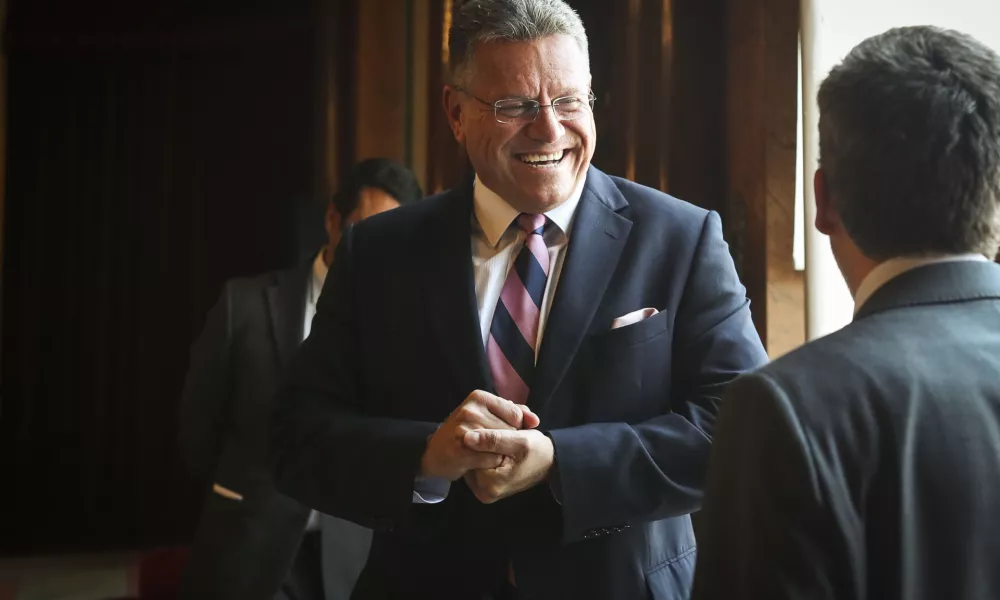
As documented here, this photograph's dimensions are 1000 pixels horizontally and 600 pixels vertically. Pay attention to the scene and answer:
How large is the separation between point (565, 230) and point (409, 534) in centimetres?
54

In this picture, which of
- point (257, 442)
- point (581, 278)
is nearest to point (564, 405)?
point (581, 278)

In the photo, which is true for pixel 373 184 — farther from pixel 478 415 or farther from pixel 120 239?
pixel 120 239

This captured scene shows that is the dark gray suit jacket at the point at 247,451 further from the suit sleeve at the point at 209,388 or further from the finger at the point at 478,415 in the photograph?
the finger at the point at 478,415

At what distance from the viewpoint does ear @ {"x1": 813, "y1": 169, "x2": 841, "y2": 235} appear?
1036 millimetres

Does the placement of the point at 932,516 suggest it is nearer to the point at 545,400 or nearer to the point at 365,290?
the point at 545,400

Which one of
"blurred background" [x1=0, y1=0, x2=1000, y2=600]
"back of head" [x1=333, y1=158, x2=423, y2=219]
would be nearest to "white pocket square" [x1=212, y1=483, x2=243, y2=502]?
"back of head" [x1=333, y1=158, x2=423, y2=219]

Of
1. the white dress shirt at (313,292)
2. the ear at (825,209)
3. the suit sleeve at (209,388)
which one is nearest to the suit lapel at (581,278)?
the ear at (825,209)

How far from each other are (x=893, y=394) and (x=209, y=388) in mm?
2547

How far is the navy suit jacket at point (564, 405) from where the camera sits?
59.4 inches

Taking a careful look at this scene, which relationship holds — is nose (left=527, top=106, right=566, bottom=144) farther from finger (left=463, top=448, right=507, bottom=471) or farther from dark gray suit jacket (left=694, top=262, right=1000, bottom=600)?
dark gray suit jacket (left=694, top=262, right=1000, bottom=600)

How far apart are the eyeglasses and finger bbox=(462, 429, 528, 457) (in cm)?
51

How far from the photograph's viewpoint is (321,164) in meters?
5.18

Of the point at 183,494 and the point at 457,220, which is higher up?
the point at 457,220

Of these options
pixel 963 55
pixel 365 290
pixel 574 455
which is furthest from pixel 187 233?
pixel 963 55
